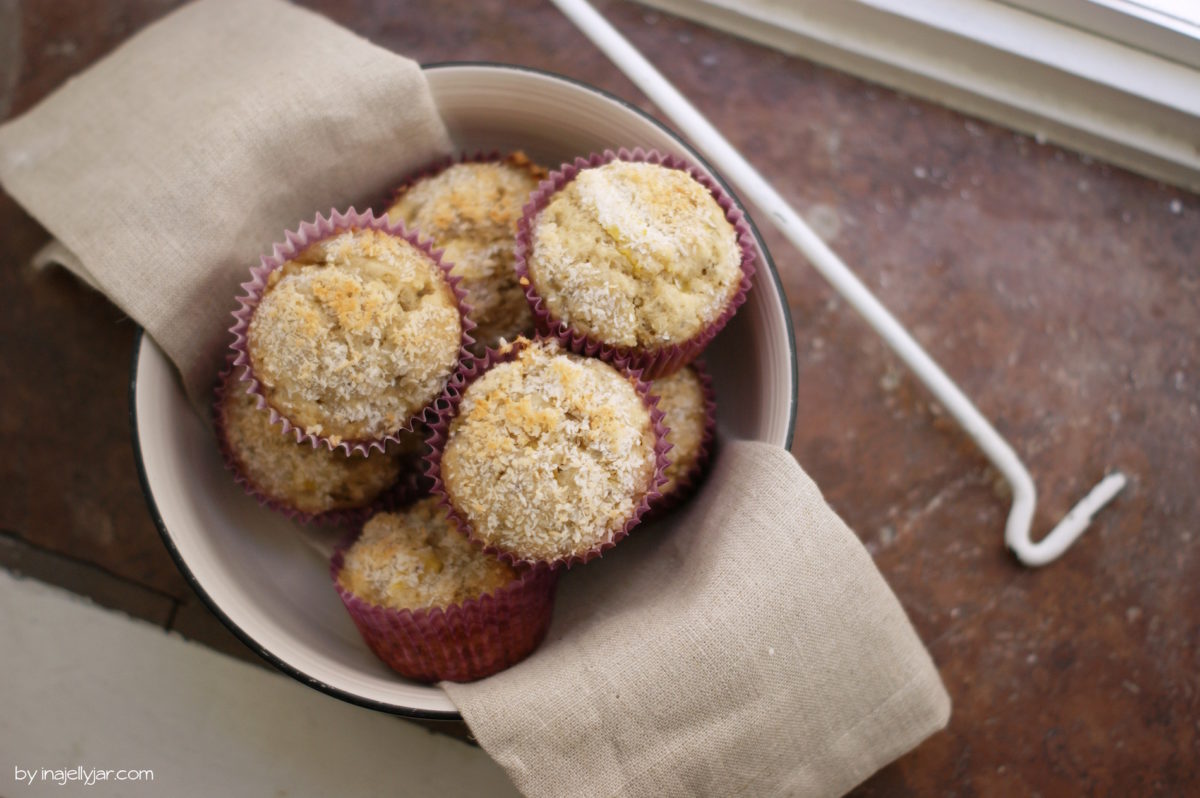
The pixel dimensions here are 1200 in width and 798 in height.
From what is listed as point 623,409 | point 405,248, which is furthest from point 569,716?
point 405,248

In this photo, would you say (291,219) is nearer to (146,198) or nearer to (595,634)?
(146,198)

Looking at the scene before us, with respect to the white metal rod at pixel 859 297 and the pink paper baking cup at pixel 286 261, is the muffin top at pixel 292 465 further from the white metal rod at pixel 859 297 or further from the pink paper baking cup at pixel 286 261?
the white metal rod at pixel 859 297

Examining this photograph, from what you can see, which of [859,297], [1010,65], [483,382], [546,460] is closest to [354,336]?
[483,382]

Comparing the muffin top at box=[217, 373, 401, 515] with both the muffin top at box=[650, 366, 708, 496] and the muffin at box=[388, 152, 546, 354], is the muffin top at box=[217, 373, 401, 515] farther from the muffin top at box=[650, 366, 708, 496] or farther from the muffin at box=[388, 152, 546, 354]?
the muffin top at box=[650, 366, 708, 496]

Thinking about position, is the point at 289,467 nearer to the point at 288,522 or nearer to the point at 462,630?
the point at 288,522

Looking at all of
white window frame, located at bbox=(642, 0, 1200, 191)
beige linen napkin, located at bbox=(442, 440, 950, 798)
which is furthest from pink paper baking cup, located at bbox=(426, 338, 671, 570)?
white window frame, located at bbox=(642, 0, 1200, 191)


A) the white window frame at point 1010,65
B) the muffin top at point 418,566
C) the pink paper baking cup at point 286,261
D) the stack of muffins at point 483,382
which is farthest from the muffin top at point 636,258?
the white window frame at point 1010,65
